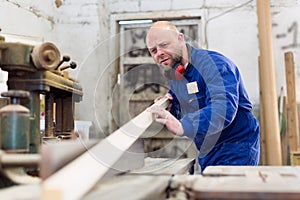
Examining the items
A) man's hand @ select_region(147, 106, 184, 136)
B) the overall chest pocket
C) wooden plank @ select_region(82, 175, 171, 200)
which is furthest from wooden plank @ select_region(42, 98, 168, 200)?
the overall chest pocket

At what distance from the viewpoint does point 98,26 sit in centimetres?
350

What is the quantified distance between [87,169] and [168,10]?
10.1 ft

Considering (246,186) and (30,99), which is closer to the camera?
(246,186)

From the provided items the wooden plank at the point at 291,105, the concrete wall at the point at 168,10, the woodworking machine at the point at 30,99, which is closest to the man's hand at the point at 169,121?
the woodworking machine at the point at 30,99

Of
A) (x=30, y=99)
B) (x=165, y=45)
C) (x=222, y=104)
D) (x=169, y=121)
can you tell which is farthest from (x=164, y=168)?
(x=165, y=45)

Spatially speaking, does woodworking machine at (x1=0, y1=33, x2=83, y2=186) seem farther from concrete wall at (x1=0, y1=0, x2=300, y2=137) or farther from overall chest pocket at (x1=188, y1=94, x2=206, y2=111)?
concrete wall at (x1=0, y1=0, x2=300, y2=137)

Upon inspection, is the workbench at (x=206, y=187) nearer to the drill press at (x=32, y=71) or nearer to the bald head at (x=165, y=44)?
the drill press at (x=32, y=71)

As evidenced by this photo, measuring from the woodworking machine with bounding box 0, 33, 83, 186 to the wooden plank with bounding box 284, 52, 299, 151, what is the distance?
2316 millimetres

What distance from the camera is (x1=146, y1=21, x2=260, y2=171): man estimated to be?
1.45 meters

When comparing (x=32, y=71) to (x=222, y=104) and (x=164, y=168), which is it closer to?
(x=164, y=168)

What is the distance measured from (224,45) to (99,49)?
1171 millimetres

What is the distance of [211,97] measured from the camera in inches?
58.1

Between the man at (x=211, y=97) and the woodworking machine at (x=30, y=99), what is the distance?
0.42 meters

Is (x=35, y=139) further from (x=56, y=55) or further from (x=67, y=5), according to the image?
(x=67, y=5)
